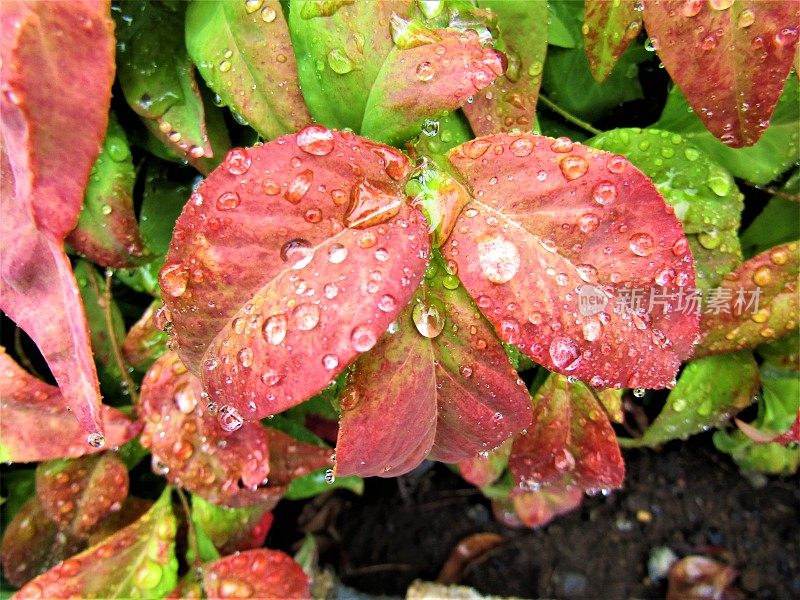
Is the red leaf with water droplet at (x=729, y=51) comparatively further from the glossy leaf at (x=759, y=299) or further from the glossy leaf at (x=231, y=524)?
the glossy leaf at (x=231, y=524)

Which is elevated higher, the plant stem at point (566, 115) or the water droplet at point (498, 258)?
the water droplet at point (498, 258)

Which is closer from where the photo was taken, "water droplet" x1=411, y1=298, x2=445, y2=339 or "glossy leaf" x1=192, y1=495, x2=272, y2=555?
"water droplet" x1=411, y1=298, x2=445, y2=339

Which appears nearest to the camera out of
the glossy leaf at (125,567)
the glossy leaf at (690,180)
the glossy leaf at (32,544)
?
the glossy leaf at (690,180)

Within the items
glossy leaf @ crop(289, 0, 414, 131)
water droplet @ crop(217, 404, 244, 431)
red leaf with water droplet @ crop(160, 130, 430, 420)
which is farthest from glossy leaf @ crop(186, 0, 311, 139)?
water droplet @ crop(217, 404, 244, 431)

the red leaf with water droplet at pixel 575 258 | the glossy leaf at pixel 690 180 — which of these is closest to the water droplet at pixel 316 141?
the red leaf with water droplet at pixel 575 258

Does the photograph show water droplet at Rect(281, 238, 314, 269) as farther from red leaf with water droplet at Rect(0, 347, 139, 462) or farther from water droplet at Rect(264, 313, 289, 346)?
red leaf with water droplet at Rect(0, 347, 139, 462)

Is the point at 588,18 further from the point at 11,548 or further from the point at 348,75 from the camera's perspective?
the point at 11,548

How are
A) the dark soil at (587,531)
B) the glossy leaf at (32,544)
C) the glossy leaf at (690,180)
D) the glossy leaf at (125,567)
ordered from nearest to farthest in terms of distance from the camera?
the glossy leaf at (690,180) < the glossy leaf at (125,567) < the glossy leaf at (32,544) < the dark soil at (587,531)

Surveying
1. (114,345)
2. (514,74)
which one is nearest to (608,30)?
(514,74)
